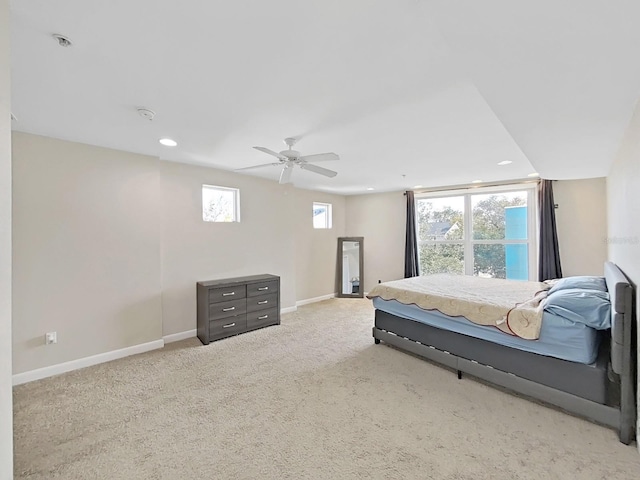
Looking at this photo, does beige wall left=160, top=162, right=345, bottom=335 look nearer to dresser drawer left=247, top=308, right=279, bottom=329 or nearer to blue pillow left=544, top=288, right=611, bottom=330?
dresser drawer left=247, top=308, right=279, bottom=329

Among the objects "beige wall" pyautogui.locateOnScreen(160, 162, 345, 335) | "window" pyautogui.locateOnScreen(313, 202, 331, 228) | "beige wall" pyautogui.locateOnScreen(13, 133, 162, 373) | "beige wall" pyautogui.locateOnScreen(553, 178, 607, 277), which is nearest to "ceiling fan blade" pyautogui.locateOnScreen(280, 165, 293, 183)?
"beige wall" pyautogui.locateOnScreen(160, 162, 345, 335)

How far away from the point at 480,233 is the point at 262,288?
4.28 m

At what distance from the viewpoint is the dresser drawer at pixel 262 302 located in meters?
4.36

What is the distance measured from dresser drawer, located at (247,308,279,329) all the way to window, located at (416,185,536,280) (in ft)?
11.4

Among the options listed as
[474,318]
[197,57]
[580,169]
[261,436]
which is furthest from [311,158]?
[580,169]

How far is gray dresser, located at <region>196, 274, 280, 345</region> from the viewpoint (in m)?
3.92

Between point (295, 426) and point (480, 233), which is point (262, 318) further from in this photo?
point (480, 233)

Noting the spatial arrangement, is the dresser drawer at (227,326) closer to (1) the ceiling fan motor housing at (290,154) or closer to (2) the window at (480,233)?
(1) the ceiling fan motor housing at (290,154)

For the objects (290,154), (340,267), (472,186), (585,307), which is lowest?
(340,267)

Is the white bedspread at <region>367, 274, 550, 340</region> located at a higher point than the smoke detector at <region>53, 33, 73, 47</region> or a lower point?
lower

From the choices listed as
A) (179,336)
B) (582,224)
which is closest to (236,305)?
(179,336)

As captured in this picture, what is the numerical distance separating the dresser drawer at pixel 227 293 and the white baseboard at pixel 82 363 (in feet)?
2.79

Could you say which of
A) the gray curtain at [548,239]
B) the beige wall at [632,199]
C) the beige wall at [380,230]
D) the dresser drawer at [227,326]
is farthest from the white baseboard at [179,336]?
the gray curtain at [548,239]

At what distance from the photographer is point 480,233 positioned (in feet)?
18.4
